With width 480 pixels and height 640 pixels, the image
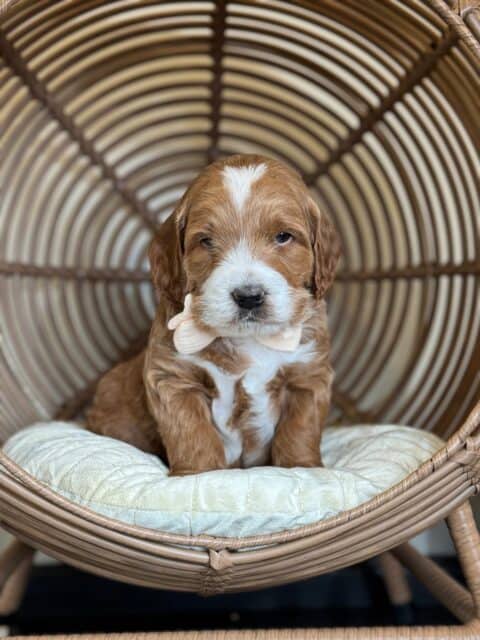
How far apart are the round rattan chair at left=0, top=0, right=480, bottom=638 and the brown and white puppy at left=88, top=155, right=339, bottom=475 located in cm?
47

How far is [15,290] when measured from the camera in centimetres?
333

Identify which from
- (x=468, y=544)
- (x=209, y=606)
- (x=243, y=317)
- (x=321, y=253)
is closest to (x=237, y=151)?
(x=321, y=253)

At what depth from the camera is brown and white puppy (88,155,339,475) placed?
228 cm

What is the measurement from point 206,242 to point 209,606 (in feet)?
5.78

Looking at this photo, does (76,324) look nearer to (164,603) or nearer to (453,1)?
(164,603)

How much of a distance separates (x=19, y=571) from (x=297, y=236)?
1.71 m

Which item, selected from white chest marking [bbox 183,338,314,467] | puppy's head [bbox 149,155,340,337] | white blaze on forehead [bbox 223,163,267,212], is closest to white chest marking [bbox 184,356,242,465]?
white chest marking [bbox 183,338,314,467]

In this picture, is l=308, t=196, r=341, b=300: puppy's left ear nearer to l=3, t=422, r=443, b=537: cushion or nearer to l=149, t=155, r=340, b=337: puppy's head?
l=149, t=155, r=340, b=337: puppy's head

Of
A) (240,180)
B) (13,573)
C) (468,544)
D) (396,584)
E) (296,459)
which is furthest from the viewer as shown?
(396,584)

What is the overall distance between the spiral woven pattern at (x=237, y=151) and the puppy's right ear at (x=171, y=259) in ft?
2.50

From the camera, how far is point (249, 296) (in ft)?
7.16

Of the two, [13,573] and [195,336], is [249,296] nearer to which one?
[195,336]

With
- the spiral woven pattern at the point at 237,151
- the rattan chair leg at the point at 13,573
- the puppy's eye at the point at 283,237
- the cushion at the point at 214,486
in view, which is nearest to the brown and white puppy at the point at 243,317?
the puppy's eye at the point at 283,237

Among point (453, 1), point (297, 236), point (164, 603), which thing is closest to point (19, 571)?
point (164, 603)
